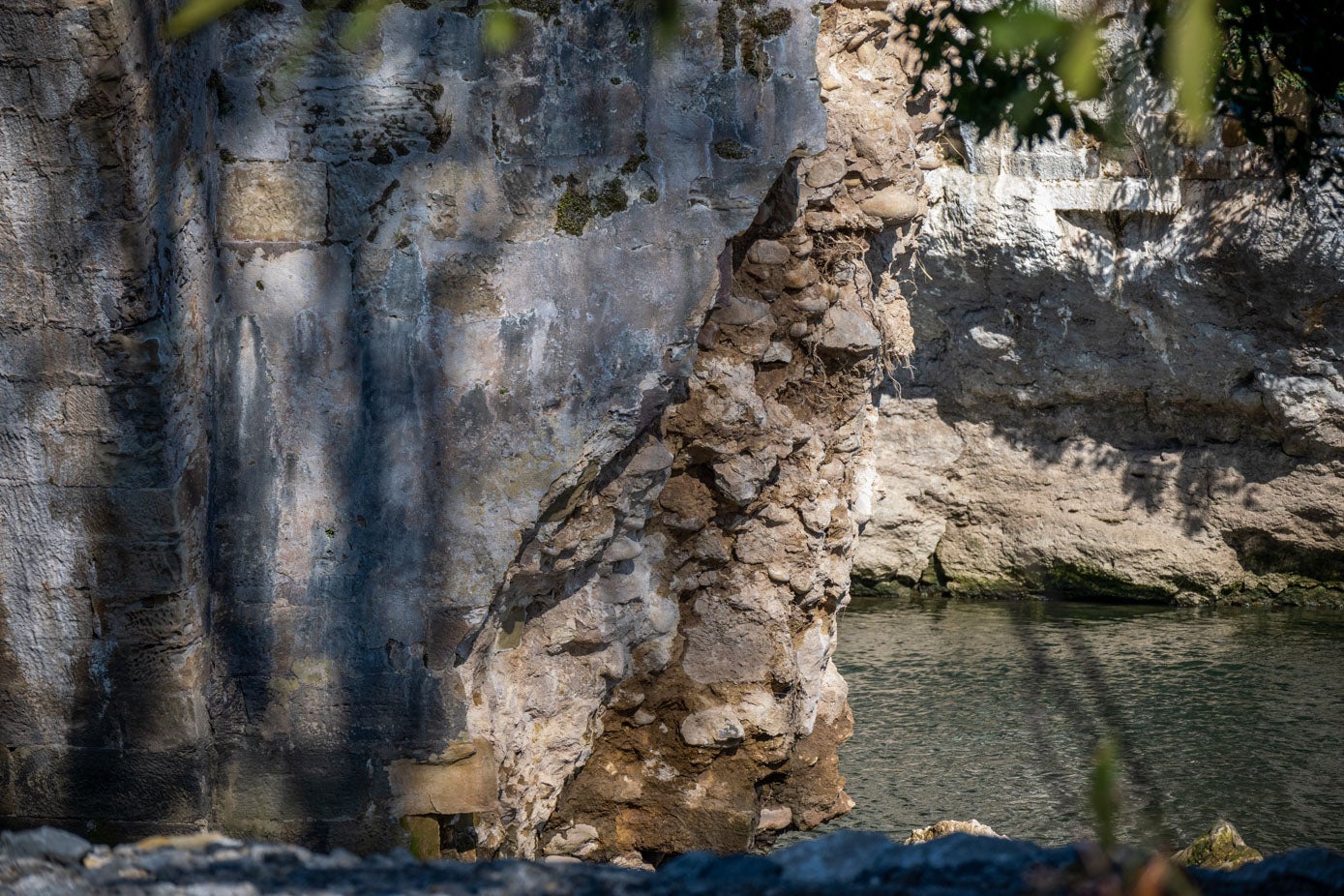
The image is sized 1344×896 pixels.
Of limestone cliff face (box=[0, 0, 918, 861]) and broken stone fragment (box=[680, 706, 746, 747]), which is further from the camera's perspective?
broken stone fragment (box=[680, 706, 746, 747])

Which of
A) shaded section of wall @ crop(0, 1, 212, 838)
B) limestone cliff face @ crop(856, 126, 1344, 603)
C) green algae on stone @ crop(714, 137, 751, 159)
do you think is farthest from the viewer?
limestone cliff face @ crop(856, 126, 1344, 603)

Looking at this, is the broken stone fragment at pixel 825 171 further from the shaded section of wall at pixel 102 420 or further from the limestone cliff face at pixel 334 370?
the shaded section of wall at pixel 102 420

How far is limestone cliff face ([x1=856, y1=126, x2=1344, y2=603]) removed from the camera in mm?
6594

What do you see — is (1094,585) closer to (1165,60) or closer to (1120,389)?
(1120,389)

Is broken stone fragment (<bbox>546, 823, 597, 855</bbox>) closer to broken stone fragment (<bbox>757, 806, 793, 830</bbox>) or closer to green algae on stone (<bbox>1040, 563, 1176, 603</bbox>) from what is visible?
broken stone fragment (<bbox>757, 806, 793, 830</bbox>)

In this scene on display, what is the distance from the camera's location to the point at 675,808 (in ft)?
12.8

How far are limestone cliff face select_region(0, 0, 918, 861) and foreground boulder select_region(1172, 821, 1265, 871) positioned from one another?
207 centimetres

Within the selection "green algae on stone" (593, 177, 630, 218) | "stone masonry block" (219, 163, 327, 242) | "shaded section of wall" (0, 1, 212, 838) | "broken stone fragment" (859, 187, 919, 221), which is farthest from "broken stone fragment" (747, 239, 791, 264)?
"shaded section of wall" (0, 1, 212, 838)

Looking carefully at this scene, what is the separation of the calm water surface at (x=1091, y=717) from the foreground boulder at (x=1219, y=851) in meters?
0.15

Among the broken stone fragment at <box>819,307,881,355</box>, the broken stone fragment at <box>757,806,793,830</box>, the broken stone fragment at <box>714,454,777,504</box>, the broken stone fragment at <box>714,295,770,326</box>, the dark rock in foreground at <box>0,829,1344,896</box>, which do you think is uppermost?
the broken stone fragment at <box>714,295,770,326</box>

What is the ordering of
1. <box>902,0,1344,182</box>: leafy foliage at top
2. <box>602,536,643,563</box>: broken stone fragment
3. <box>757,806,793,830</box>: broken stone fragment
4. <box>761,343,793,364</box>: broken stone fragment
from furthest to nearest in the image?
<box>757,806,793,830</box>: broken stone fragment, <box>761,343,793,364</box>: broken stone fragment, <box>602,536,643,563</box>: broken stone fragment, <box>902,0,1344,182</box>: leafy foliage at top

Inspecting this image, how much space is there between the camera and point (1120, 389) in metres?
7.17

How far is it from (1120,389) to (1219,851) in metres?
3.77

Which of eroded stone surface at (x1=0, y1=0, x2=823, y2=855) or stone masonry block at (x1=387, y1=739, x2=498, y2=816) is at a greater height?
eroded stone surface at (x1=0, y1=0, x2=823, y2=855)
